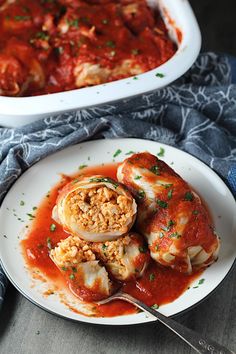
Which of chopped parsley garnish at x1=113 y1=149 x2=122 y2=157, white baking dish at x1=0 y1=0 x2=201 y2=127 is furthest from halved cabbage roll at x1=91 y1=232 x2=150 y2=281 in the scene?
white baking dish at x1=0 y1=0 x2=201 y2=127

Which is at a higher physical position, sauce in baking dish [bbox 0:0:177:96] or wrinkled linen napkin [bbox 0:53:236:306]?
sauce in baking dish [bbox 0:0:177:96]

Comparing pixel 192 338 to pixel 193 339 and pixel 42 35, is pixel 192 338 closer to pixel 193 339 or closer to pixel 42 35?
pixel 193 339

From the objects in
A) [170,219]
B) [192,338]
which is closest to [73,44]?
[170,219]

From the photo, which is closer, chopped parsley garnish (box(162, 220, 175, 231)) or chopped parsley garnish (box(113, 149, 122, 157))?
chopped parsley garnish (box(162, 220, 175, 231))

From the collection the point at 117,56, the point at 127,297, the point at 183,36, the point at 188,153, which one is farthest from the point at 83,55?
the point at 127,297

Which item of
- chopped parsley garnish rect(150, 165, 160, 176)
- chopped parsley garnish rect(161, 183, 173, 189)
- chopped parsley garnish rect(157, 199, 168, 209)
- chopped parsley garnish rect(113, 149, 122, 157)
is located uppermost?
chopped parsley garnish rect(150, 165, 160, 176)

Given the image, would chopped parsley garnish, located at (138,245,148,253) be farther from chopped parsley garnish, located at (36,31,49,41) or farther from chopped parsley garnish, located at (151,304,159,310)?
chopped parsley garnish, located at (36,31,49,41)
